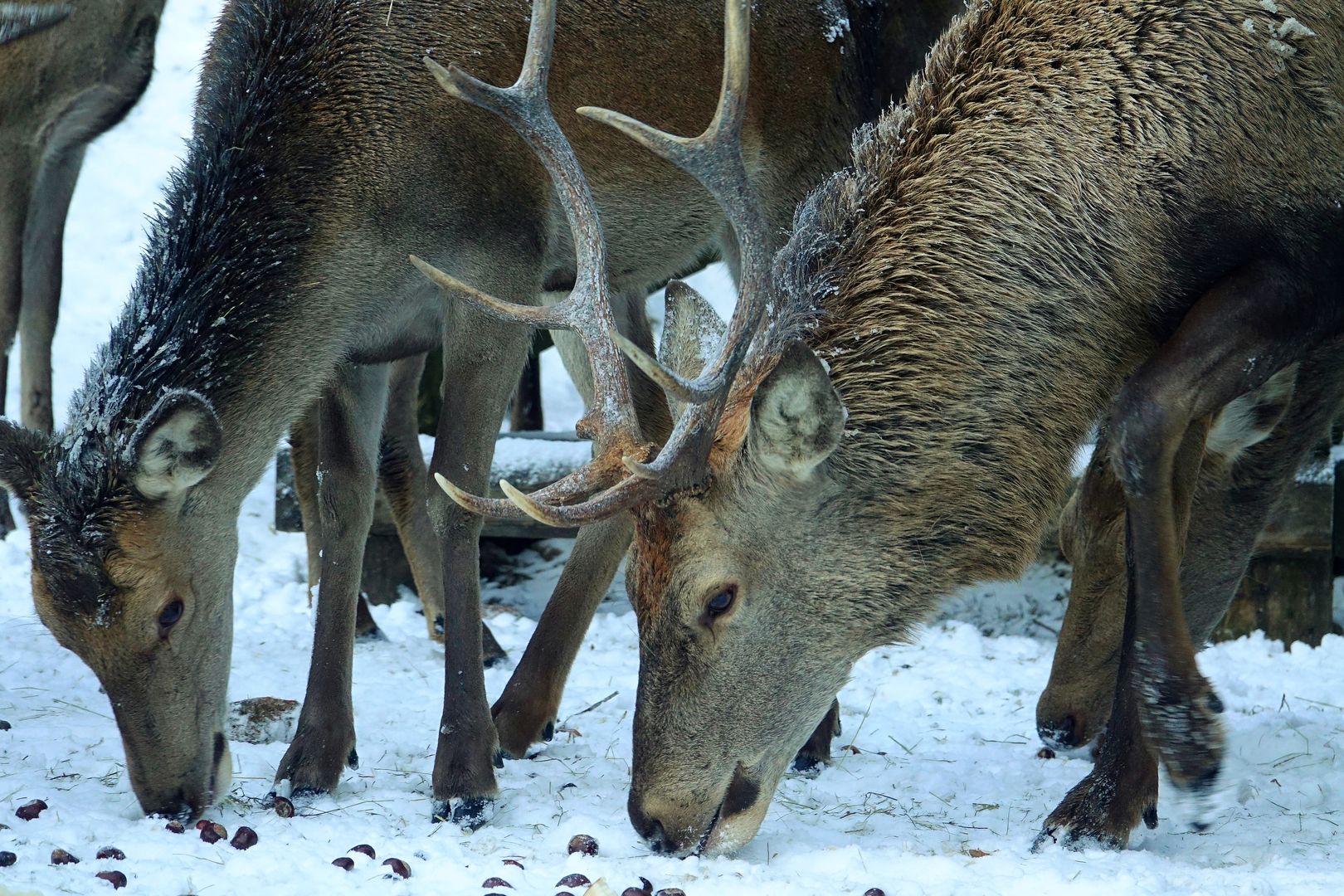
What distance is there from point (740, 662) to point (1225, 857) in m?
1.34

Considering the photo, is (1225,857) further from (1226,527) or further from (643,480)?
(643,480)

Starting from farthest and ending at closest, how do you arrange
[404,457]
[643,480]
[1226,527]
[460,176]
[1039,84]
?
[404,457] → [1226,527] → [460,176] → [1039,84] → [643,480]

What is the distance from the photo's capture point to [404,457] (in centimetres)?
656

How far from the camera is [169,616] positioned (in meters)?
4.41

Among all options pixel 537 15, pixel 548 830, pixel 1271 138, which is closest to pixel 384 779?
pixel 548 830

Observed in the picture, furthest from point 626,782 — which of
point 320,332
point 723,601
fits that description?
point 320,332

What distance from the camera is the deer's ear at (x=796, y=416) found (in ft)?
12.0

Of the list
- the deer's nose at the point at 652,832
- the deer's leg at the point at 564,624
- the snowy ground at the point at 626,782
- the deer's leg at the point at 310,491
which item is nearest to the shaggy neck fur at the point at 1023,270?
the snowy ground at the point at 626,782

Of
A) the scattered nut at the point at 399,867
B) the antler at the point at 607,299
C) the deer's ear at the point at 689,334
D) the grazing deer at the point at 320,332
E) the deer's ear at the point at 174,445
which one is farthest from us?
the deer's ear at the point at 689,334

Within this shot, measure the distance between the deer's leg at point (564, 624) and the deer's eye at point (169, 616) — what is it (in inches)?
46.7

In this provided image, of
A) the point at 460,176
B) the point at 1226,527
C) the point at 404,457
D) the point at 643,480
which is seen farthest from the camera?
the point at 404,457

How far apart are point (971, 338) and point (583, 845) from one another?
1642mm

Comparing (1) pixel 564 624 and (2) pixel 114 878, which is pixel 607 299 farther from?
(2) pixel 114 878

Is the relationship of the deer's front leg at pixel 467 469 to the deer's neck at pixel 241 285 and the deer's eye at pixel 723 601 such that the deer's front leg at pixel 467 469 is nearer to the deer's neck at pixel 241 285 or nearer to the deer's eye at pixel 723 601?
the deer's neck at pixel 241 285
